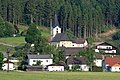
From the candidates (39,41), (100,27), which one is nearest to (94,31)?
(100,27)

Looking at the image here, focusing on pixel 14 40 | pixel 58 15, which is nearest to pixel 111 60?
pixel 14 40

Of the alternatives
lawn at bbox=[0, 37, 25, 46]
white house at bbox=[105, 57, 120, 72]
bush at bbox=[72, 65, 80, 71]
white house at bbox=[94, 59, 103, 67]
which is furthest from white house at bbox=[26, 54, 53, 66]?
lawn at bbox=[0, 37, 25, 46]

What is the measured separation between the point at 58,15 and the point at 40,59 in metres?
35.1

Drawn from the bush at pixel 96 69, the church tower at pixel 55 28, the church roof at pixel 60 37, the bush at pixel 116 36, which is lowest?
the bush at pixel 96 69

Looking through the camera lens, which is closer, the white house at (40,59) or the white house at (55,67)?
the white house at (55,67)

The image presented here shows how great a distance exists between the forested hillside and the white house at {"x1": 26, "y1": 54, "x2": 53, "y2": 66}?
99.6 feet

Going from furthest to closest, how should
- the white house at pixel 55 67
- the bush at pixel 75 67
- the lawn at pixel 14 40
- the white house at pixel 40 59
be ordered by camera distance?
the lawn at pixel 14 40
the white house at pixel 40 59
the bush at pixel 75 67
the white house at pixel 55 67

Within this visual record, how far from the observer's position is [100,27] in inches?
4663

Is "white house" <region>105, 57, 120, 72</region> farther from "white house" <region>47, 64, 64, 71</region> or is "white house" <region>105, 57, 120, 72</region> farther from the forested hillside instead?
the forested hillside

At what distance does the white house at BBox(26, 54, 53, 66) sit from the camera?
81.7 metres

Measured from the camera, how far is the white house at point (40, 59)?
81.7 m

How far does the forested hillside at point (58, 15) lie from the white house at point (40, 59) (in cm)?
3035

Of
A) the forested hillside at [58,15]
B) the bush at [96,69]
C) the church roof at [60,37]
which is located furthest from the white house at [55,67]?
the forested hillside at [58,15]

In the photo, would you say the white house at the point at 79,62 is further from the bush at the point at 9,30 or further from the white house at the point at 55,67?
the bush at the point at 9,30
